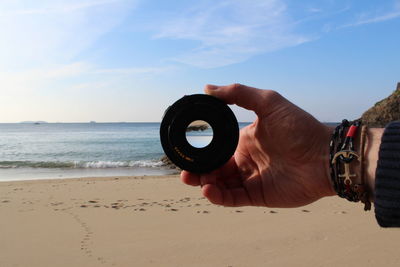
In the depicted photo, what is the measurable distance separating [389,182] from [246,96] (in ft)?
3.17

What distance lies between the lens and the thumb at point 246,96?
7.36ft

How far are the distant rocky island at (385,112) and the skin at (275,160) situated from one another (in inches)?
987

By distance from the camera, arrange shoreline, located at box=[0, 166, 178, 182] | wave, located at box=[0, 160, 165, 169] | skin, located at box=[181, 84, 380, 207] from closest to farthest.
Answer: skin, located at box=[181, 84, 380, 207], shoreline, located at box=[0, 166, 178, 182], wave, located at box=[0, 160, 165, 169]

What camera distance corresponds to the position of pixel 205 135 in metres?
2.23

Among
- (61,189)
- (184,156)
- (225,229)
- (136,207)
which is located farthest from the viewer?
(61,189)

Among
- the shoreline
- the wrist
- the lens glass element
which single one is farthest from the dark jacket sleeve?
the shoreline

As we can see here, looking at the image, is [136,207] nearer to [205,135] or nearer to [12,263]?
[12,263]

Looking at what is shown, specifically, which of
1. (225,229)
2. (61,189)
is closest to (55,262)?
(225,229)

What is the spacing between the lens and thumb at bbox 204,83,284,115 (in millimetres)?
2244

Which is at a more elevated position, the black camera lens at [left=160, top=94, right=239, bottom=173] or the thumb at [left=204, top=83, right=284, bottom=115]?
the thumb at [left=204, top=83, right=284, bottom=115]

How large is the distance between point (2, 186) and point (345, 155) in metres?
11.6

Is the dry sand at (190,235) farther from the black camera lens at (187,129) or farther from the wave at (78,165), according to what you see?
the wave at (78,165)

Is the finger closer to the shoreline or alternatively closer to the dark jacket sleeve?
the dark jacket sleeve

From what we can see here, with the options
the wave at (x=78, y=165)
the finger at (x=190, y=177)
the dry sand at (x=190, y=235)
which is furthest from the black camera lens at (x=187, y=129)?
the wave at (x=78, y=165)
